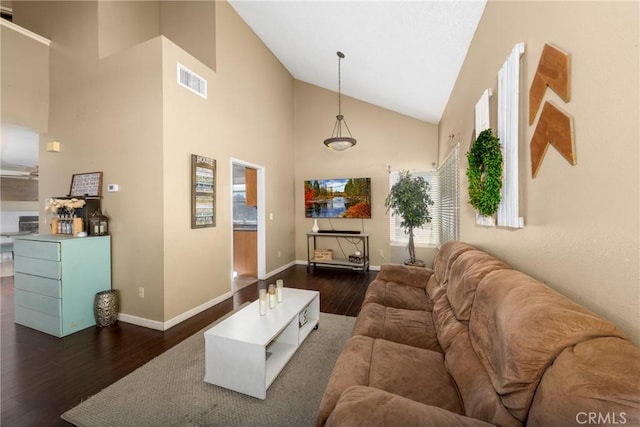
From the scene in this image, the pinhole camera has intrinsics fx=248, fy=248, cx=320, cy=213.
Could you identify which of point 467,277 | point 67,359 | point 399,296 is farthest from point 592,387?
point 67,359

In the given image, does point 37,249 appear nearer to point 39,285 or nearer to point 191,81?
point 39,285

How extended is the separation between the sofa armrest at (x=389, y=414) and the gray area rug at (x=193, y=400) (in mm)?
863

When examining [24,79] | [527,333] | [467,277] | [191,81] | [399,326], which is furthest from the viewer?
[24,79]

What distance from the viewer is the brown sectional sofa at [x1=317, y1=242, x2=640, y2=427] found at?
2.18ft

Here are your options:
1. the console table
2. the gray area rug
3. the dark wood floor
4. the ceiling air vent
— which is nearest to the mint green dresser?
the dark wood floor

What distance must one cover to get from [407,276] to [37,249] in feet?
13.2

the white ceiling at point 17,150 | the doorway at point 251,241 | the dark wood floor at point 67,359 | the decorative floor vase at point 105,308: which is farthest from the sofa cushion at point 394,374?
the white ceiling at point 17,150

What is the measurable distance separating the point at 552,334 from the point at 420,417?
518 mm

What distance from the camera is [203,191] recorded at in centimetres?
328

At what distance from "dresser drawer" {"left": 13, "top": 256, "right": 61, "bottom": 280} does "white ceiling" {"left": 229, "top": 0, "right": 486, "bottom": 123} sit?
4.01 metres

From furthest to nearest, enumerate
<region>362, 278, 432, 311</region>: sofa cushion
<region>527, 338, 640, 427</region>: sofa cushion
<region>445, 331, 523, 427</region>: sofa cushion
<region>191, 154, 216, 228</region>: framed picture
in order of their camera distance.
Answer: <region>191, 154, 216, 228</region>: framed picture → <region>362, 278, 432, 311</region>: sofa cushion → <region>445, 331, 523, 427</region>: sofa cushion → <region>527, 338, 640, 427</region>: sofa cushion

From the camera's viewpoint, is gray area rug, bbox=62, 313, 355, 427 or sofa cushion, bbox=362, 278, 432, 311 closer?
gray area rug, bbox=62, 313, 355, 427

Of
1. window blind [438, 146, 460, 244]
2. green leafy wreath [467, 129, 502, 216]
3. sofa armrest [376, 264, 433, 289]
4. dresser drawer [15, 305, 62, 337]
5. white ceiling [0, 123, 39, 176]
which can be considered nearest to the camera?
green leafy wreath [467, 129, 502, 216]

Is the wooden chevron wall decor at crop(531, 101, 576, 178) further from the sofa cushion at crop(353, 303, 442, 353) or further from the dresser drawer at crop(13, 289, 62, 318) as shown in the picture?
the dresser drawer at crop(13, 289, 62, 318)
